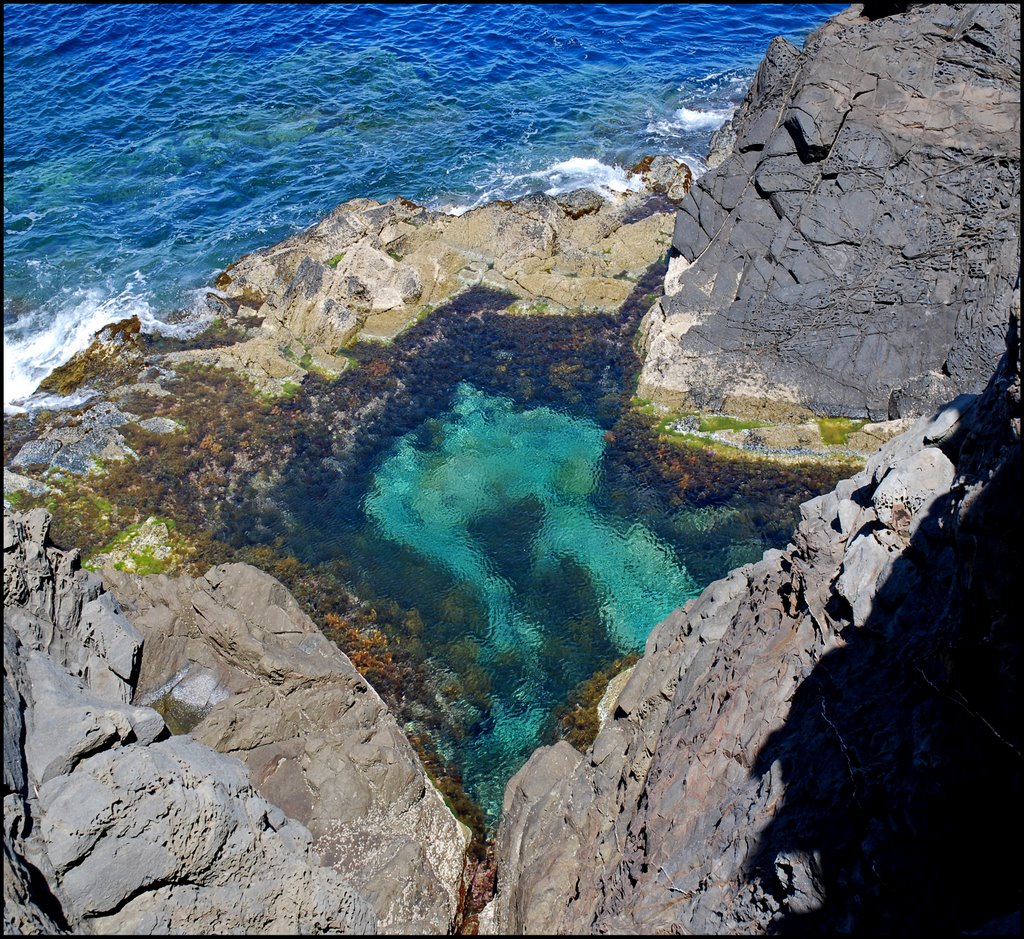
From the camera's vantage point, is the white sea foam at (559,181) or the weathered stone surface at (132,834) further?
the white sea foam at (559,181)

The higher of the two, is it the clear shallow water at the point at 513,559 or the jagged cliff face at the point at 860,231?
the jagged cliff face at the point at 860,231

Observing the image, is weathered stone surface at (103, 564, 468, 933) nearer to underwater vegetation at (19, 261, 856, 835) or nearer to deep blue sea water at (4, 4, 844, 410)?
underwater vegetation at (19, 261, 856, 835)

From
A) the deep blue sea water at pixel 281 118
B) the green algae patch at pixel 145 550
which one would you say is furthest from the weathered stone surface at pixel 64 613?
the deep blue sea water at pixel 281 118

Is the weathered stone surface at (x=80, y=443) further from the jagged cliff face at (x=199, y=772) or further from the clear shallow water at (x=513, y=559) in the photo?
the clear shallow water at (x=513, y=559)

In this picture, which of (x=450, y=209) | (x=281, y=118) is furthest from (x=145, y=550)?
(x=281, y=118)

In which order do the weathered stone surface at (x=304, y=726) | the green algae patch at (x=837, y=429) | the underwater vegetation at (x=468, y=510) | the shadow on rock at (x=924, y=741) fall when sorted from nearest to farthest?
the shadow on rock at (x=924, y=741), the weathered stone surface at (x=304, y=726), the underwater vegetation at (x=468, y=510), the green algae patch at (x=837, y=429)

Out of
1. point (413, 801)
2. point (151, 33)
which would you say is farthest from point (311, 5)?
point (413, 801)

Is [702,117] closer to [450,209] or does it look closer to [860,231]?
[450,209]
